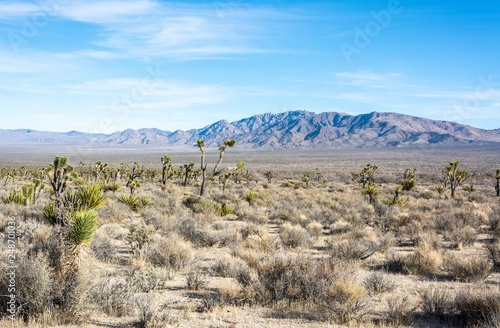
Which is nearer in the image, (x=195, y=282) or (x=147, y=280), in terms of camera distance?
(x=147, y=280)

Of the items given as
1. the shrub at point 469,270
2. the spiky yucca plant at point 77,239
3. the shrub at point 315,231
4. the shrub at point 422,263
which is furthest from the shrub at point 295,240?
the spiky yucca plant at point 77,239

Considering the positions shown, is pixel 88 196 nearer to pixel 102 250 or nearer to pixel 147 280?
pixel 147 280

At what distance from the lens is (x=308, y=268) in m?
7.83

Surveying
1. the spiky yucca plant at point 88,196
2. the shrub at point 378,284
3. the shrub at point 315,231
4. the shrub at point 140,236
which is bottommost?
the shrub at point 315,231

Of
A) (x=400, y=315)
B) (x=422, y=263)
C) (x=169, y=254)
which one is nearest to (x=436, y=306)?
(x=400, y=315)

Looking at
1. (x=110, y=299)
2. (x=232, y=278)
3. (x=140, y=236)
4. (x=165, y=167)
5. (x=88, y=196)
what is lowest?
(x=232, y=278)

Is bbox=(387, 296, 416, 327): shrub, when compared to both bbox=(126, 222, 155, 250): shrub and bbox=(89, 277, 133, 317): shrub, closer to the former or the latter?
bbox=(89, 277, 133, 317): shrub

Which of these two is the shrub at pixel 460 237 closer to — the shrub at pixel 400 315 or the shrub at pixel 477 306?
the shrub at pixel 477 306

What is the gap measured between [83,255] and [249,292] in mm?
3173

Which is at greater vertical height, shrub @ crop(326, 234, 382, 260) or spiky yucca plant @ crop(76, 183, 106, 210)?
spiky yucca plant @ crop(76, 183, 106, 210)

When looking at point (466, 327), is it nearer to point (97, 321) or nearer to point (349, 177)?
point (97, 321)

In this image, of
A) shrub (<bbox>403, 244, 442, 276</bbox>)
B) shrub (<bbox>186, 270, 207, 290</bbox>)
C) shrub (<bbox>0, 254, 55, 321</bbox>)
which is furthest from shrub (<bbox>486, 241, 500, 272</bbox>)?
shrub (<bbox>0, 254, 55, 321</bbox>)

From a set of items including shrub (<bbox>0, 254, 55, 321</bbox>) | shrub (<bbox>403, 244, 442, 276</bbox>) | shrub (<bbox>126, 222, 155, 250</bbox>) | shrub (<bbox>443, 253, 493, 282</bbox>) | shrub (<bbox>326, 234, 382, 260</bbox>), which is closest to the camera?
shrub (<bbox>0, 254, 55, 321</bbox>)

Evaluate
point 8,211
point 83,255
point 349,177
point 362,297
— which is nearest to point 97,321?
point 83,255
